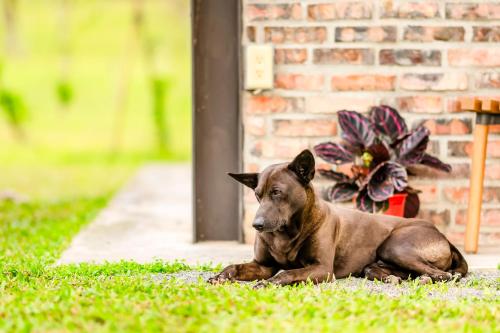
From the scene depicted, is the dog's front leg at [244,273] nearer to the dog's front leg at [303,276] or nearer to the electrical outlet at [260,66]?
the dog's front leg at [303,276]

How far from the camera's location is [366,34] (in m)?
6.36

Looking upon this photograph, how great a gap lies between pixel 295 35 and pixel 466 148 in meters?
1.44

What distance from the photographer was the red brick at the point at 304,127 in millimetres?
6391

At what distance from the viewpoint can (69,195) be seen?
1084 centimetres

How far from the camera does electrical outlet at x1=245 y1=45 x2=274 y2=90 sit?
631 centimetres

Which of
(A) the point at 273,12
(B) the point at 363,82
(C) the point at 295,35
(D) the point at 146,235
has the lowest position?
(D) the point at 146,235

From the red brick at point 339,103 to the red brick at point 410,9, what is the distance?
611mm

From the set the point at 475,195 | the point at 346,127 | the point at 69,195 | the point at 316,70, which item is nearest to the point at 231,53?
the point at 316,70

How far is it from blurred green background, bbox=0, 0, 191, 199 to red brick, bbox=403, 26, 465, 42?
10794mm

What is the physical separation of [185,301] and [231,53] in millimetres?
2723

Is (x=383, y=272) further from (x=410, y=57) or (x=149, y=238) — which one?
(x=149, y=238)

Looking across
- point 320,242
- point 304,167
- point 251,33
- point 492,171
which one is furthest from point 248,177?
point 492,171

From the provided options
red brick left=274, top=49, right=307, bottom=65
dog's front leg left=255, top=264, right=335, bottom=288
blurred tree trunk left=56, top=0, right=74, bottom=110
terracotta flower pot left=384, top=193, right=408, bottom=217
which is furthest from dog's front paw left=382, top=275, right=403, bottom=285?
blurred tree trunk left=56, top=0, right=74, bottom=110

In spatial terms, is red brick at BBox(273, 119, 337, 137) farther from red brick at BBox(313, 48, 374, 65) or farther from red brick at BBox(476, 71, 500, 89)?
red brick at BBox(476, 71, 500, 89)
